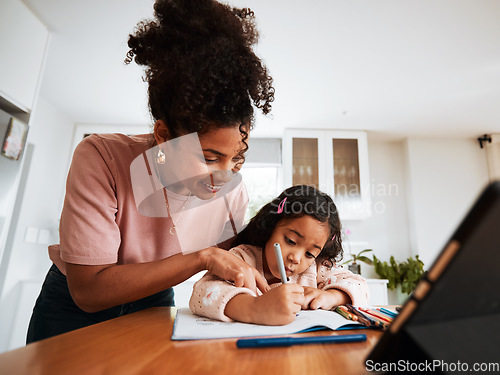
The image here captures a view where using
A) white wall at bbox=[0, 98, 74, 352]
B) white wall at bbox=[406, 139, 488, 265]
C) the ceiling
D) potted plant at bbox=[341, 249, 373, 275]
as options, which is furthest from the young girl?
white wall at bbox=[406, 139, 488, 265]

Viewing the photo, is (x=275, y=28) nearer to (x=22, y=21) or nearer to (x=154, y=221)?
(x=22, y=21)

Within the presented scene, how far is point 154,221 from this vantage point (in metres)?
0.97

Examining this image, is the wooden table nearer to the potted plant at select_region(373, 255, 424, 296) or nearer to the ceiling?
the ceiling

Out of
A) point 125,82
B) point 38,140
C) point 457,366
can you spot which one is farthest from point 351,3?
point 38,140

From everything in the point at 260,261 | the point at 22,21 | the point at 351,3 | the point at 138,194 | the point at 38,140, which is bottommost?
the point at 260,261

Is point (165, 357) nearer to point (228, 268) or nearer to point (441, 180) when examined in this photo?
point (228, 268)

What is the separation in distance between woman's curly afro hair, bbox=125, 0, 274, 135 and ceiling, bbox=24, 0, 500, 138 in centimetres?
112

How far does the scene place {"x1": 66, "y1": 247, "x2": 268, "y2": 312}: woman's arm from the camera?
708mm

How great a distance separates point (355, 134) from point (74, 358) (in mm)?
3991

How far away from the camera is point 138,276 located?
708mm

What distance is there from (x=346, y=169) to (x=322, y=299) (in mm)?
3288

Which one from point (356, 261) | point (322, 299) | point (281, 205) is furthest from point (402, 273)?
point (322, 299)

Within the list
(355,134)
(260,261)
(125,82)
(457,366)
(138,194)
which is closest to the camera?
(457,366)

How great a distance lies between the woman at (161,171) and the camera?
74 centimetres
